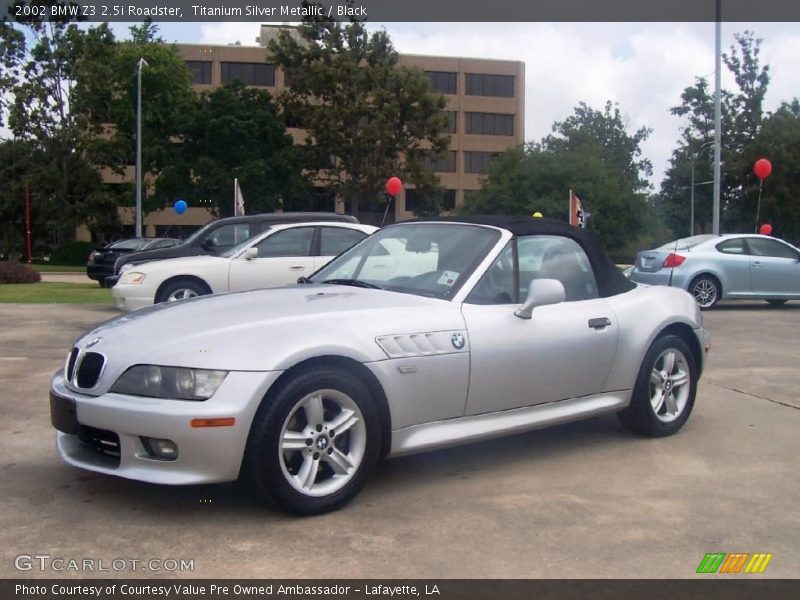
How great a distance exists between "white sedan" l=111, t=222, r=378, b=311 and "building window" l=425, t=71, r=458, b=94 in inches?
2423

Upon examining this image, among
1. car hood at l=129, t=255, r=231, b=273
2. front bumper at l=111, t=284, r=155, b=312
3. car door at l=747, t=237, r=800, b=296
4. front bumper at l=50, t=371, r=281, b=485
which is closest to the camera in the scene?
front bumper at l=50, t=371, r=281, b=485

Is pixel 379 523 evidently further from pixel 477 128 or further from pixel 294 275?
pixel 477 128

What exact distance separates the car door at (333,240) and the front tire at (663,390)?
260 inches

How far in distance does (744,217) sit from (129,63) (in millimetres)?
36074

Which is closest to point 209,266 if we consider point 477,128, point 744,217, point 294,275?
point 294,275

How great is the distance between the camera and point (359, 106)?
45062 mm

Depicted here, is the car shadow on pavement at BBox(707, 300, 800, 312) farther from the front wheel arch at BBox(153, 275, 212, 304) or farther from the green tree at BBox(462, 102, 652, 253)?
the green tree at BBox(462, 102, 652, 253)

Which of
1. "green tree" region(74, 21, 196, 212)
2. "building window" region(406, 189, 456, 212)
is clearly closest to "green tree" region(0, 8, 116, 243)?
"green tree" region(74, 21, 196, 212)

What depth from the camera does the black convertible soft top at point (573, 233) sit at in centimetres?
536

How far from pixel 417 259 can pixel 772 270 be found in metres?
11.5

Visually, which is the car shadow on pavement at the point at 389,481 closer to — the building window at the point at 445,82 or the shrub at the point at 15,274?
the shrub at the point at 15,274

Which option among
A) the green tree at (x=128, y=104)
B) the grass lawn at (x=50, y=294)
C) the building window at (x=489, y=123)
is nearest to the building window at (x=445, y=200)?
the building window at (x=489, y=123)

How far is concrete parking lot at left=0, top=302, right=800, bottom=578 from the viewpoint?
3523mm

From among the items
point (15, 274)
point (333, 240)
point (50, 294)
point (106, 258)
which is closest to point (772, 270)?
point (333, 240)
